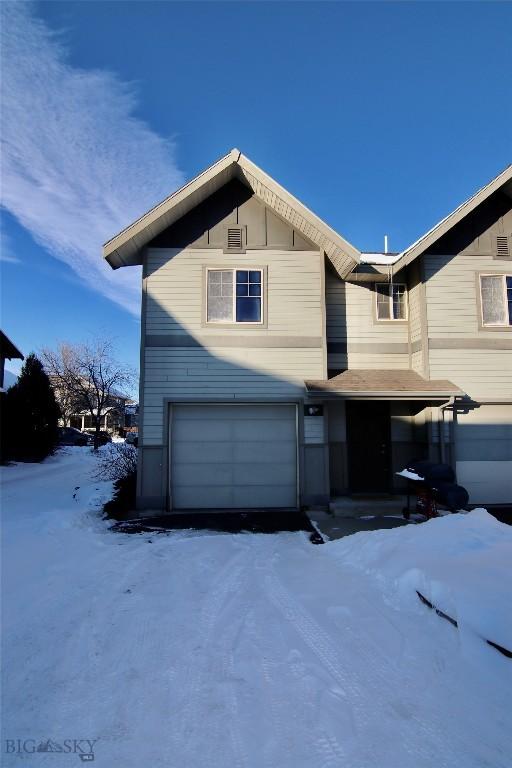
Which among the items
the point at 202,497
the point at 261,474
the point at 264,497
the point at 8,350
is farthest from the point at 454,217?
the point at 8,350

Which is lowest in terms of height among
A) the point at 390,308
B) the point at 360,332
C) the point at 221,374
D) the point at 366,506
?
the point at 366,506

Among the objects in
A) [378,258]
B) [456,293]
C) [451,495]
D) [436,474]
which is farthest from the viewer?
[378,258]

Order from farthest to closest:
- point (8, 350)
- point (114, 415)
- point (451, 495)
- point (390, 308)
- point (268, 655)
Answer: point (114, 415) < point (8, 350) < point (390, 308) < point (451, 495) < point (268, 655)

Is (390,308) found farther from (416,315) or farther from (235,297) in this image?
(235,297)

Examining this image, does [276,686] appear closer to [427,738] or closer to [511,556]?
[427,738]

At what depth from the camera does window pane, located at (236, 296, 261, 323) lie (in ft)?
31.2

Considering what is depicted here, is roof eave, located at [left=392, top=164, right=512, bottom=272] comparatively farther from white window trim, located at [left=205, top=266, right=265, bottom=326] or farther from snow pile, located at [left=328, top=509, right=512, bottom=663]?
snow pile, located at [left=328, top=509, right=512, bottom=663]

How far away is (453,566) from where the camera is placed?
14.3 feet

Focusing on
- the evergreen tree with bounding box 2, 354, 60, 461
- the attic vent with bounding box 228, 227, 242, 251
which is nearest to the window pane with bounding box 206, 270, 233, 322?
the attic vent with bounding box 228, 227, 242, 251

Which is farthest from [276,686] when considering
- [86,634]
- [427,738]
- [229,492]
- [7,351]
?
[7,351]

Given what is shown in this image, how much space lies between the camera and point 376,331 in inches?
405

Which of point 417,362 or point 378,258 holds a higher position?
point 378,258

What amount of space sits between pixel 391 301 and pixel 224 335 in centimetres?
438

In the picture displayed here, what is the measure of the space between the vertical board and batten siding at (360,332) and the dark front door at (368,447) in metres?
1.10
